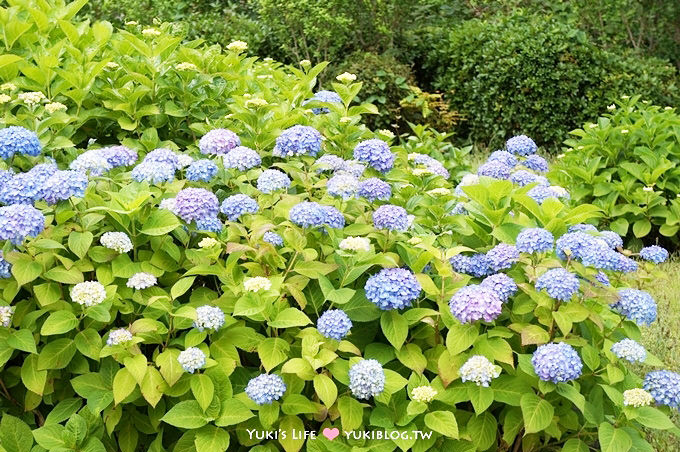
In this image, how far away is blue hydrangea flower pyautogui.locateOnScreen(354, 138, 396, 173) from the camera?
8.85 ft

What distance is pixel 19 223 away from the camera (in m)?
2.05

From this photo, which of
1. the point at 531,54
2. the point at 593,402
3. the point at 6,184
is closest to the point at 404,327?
the point at 593,402

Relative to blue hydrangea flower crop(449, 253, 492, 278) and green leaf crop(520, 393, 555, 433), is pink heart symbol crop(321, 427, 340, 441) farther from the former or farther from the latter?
blue hydrangea flower crop(449, 253, 492, 278)

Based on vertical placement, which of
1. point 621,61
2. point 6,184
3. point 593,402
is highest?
point 6,184

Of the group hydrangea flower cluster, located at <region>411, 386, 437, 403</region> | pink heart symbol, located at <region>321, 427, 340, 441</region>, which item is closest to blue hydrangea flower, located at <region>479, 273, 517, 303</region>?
hydrangea flower cluster, located at <region>411, 386, 437, 403</region>

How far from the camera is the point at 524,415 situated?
204 centimetres

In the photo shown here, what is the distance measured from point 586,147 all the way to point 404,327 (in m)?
3.47

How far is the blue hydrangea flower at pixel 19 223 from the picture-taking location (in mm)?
2041

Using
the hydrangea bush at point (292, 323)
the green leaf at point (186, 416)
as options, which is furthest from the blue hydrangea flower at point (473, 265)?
the green leaf at point (186, 416)

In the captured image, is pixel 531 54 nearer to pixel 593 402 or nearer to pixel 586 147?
pixel 586 147

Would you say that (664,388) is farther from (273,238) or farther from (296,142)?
(296,142)

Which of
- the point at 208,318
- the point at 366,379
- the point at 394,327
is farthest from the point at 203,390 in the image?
the point at 394,327

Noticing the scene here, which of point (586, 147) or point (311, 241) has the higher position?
point (311, 241)

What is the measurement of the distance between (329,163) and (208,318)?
32.1 inches
